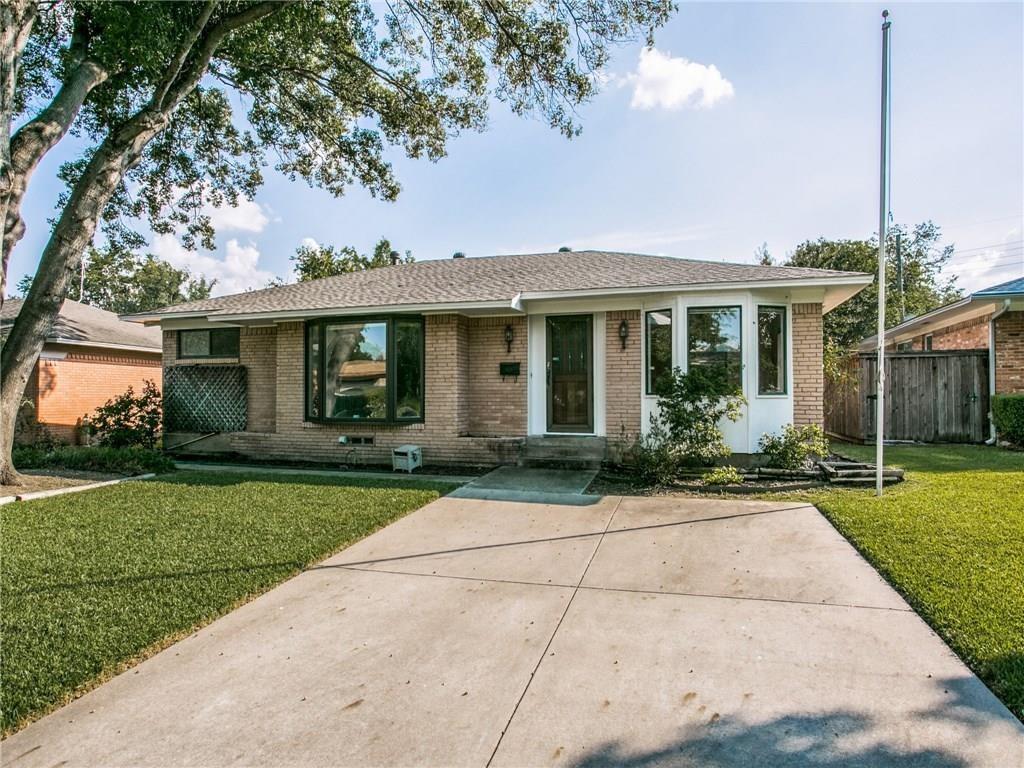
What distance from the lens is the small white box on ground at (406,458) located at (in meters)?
9.00

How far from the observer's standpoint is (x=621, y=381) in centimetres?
909

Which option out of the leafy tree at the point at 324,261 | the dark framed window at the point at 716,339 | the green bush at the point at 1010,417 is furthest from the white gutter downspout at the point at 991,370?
the leafy tree at the point at 324,261

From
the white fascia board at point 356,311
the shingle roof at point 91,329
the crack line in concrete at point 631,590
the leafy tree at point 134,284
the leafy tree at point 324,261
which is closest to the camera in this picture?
the crack line in concrete at point 631,590

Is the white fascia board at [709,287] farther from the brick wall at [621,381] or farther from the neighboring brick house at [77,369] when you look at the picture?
the neighboring brick house at [77,369]

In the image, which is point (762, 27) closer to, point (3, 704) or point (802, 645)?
point (802, 645)

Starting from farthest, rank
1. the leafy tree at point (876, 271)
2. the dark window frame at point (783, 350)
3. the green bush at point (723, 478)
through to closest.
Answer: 1. the leafy tree at point (876, 271)
2. the dark window frame at point (783, 350)
3. the green bush at point (723, 478)

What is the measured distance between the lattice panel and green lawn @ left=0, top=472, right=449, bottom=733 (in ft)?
11.1

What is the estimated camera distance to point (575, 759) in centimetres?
218

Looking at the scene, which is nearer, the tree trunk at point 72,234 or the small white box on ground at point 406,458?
the tree trunk at point 72,234

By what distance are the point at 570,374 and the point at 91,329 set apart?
511 inches

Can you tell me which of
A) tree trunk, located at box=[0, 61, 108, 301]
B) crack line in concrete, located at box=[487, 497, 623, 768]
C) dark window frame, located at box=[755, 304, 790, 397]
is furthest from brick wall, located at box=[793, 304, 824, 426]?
tree trunk, located at box=[0, 61, 108, 301]

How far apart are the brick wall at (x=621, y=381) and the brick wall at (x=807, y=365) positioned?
2.32 metres

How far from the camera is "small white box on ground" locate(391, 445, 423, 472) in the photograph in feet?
29.5

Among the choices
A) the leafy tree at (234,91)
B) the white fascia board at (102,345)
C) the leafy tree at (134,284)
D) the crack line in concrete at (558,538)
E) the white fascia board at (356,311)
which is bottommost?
the crack line in concrete at (558,538)
